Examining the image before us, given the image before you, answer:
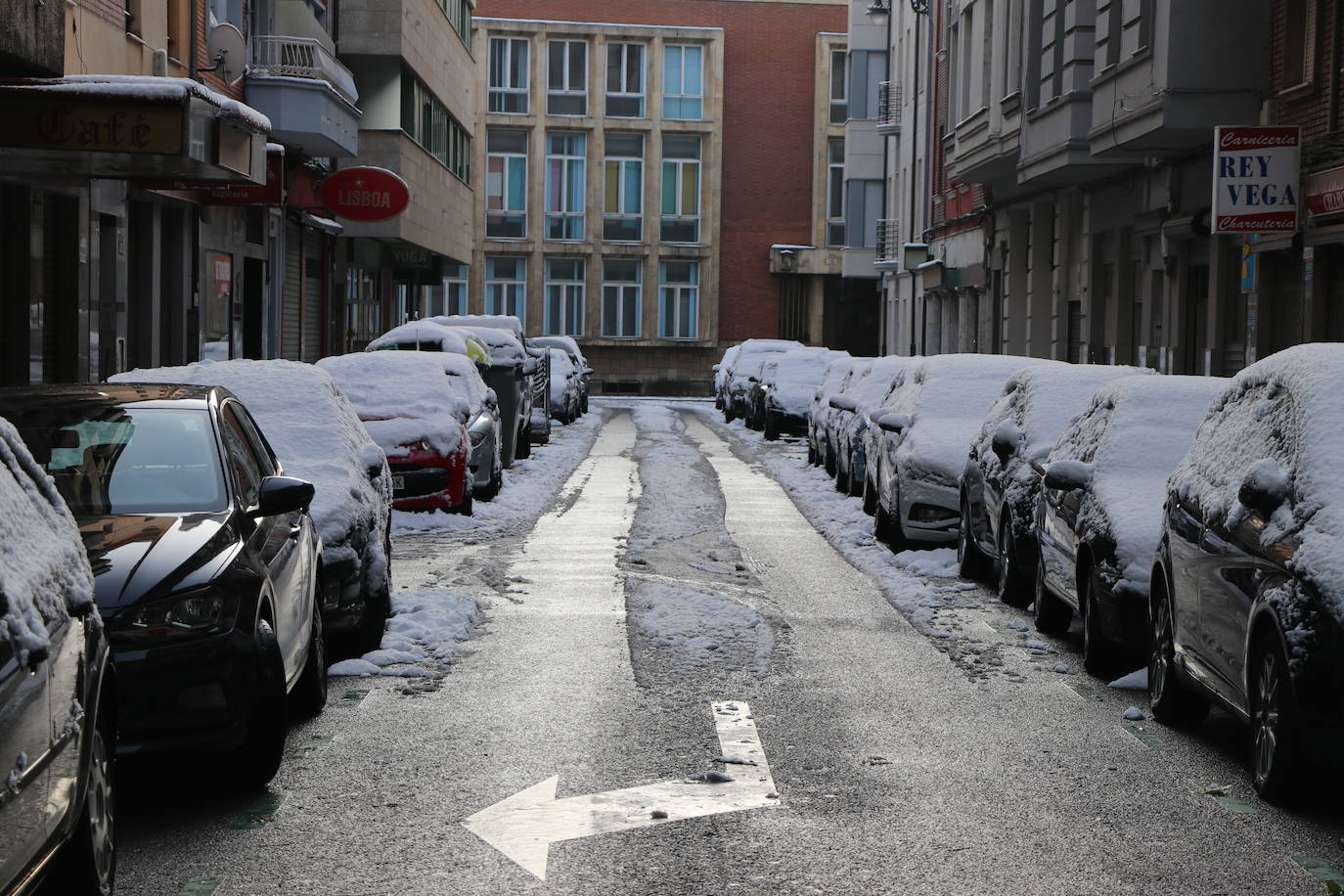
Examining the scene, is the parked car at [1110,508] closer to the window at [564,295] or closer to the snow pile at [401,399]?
the snow pile at [401,399]

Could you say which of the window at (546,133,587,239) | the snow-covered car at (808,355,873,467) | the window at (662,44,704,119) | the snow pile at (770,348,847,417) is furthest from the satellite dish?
the window at (662,44,704,119)

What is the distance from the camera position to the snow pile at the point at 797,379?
34.3 metres

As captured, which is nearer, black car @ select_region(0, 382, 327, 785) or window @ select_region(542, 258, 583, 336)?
black car @ select_region(0, 382, 327, 785)

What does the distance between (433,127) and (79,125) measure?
28.4m

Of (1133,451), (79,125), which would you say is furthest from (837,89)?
(1133,451)

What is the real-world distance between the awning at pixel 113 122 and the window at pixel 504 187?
49069 mm

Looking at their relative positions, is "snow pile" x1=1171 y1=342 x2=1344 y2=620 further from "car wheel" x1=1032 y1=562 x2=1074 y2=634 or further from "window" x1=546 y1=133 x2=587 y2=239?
"window" x1=546 y1=133 x2=587 y2=239

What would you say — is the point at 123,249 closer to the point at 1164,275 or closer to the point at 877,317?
the point at 1164,275

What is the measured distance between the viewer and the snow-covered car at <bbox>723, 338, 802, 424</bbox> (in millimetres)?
40500

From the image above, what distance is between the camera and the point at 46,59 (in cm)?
1505

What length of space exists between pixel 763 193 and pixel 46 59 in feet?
178

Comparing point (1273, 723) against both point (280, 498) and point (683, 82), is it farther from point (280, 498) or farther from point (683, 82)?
point (683, 82)

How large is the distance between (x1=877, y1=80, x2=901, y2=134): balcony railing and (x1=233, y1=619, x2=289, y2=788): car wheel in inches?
1972

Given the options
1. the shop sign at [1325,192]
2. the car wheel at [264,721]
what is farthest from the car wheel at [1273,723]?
the shop sign at [1325,192]
